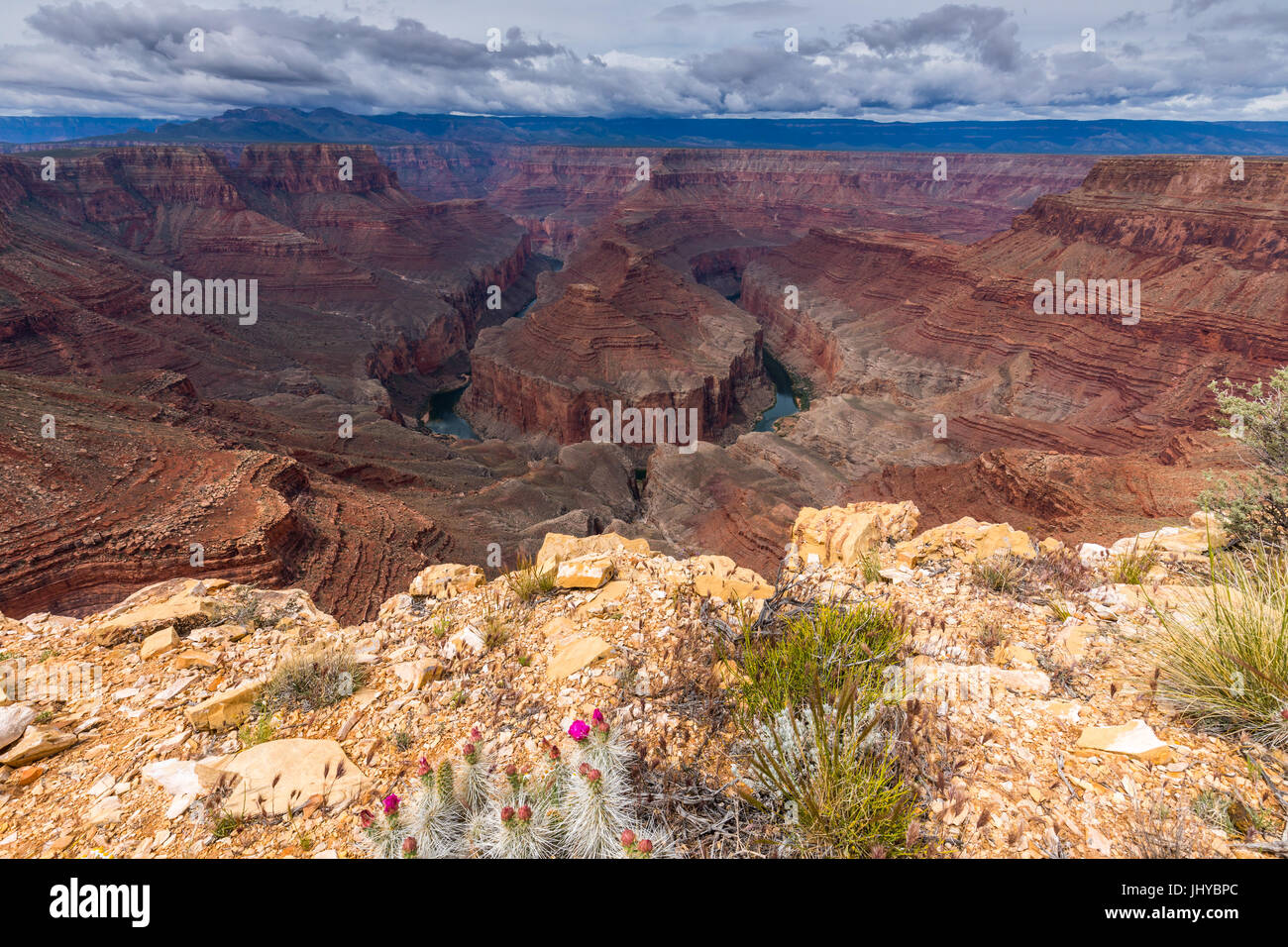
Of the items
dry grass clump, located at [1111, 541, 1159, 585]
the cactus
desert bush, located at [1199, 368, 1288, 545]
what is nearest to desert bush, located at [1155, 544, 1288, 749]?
dry grass clump, located at [1111, 541, 1159, 585]

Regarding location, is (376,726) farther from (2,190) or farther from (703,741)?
(2,190)

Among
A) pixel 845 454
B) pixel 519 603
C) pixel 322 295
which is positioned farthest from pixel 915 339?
pixel 322 295

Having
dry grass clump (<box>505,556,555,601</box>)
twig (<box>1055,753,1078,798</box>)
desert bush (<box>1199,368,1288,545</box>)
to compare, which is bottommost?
twig (<box>1055,753,1078,798</box>)

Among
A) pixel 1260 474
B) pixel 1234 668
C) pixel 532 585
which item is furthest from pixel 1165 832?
pixel 1260 474

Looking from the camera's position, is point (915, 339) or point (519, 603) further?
point (915, 339)

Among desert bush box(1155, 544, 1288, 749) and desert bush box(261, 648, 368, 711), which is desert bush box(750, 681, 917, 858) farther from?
desert bush box(261, 648, 368, 711)

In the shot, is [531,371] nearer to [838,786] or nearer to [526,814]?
[526,814]
